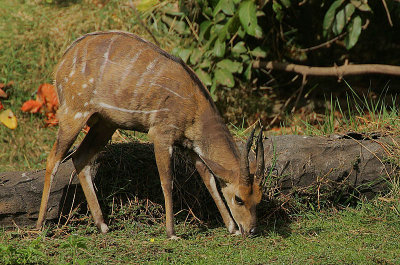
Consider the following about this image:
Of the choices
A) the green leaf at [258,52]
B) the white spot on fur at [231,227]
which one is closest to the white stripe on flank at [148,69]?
the white spot on fur at [231,227]

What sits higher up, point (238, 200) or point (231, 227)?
point (238, 200)

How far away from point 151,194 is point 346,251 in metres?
2.33

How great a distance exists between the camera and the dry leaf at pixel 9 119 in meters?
8.88

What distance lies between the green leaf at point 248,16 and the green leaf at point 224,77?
100 cm

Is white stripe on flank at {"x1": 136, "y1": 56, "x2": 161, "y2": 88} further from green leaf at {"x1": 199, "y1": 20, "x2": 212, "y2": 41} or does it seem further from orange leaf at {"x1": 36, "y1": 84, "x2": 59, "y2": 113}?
orange leaf at {"x1": 36, "y1": 84, "x2": 59, "y2": 113}

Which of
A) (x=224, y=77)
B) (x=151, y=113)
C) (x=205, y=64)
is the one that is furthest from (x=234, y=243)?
(x=205, y=64)

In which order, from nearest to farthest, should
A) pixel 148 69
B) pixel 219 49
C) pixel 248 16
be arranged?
pixel 148 69
pixel 248 16
pixel 219 49

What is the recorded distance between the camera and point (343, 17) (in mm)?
7805

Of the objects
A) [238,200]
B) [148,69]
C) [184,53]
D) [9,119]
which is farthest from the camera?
[9,119]

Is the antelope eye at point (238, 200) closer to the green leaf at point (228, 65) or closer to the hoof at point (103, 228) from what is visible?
the hoof at point (103, 228)

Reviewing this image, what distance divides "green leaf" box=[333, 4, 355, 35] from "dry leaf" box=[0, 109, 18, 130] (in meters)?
4.80

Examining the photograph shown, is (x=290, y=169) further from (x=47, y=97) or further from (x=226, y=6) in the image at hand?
(x=47, y=97)

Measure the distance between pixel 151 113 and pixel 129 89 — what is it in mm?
340

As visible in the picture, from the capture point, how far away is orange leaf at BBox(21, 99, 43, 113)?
9117mm
